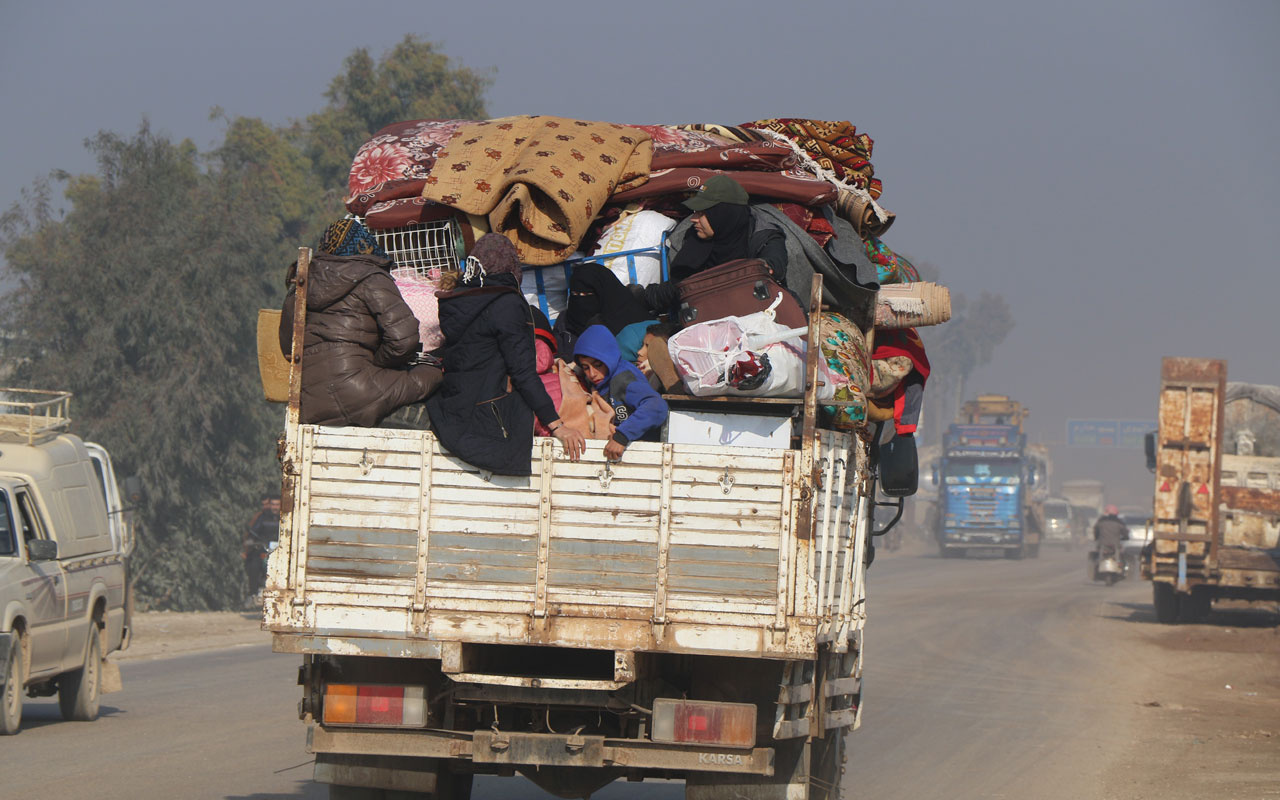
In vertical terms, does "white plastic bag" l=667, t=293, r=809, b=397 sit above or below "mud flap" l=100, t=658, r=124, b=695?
above

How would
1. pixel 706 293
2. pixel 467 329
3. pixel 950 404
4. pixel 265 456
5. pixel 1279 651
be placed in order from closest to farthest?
1. pixel 467 329
2. pixel 706 293
3. pixel 1279 651
4. pixel 265 456
5. pixel 950 404

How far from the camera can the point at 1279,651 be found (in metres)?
22.4

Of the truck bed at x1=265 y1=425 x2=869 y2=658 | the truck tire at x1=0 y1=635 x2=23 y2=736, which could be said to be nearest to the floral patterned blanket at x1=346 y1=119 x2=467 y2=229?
the truck bed at x1=265 y1=425 x2=869 y2=658

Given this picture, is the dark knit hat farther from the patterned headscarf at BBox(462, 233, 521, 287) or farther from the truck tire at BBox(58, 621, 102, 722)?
the truck tire at BBox(58, 621, 102, 722)

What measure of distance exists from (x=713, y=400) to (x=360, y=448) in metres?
1.56

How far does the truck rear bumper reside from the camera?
6.27 meters

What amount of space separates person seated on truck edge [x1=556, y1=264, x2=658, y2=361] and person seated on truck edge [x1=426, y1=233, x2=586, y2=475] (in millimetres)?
495

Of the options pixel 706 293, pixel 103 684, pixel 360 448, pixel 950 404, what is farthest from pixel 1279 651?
pixel 950 404

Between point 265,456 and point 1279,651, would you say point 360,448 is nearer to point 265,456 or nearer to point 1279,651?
point 1279,651

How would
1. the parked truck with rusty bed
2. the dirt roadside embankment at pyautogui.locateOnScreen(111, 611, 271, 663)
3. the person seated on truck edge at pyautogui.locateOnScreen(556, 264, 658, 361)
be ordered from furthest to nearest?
the parked truck with rusty bed < the dirt roadside embankment at pyautogui.locateOnScreen(111, 611, 271, 663) < the person seated on truck edge at pyautogui.locateOnScreen(556, 264, 658, 361)

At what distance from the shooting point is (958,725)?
14188mm

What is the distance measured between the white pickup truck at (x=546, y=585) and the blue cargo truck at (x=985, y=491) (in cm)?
4947

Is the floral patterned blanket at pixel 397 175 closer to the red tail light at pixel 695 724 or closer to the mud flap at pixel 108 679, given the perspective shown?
the red tail light at pixel 695 724

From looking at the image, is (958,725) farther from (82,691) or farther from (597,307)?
(597,307)
